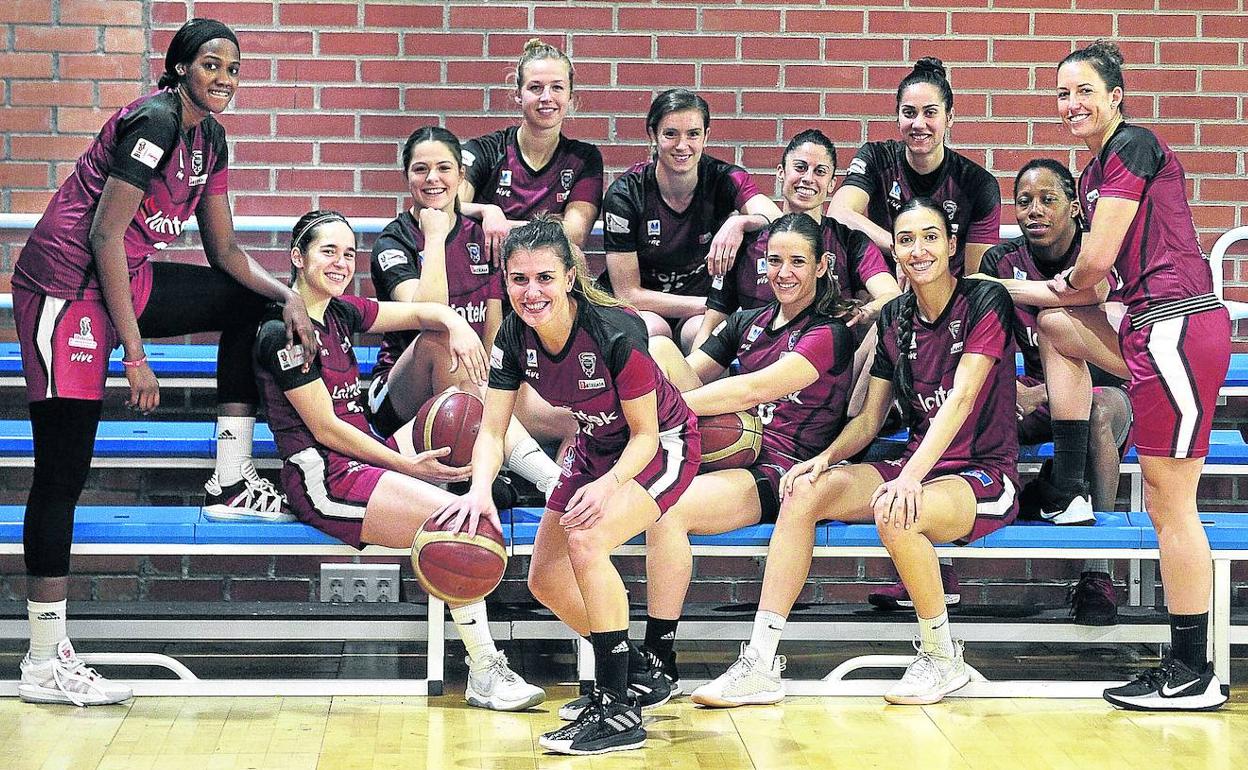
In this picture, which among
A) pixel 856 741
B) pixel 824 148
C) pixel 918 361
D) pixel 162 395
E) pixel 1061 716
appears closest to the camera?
pixel 856 741

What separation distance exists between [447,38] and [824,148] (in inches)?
59.5

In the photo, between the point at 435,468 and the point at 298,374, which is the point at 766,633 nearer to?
the point at 435,468

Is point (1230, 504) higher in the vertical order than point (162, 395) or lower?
lower

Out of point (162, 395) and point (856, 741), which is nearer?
point (856, 741)

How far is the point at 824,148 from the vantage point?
181 inches

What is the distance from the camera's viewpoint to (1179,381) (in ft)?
13.0

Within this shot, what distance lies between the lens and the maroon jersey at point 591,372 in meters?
3.69

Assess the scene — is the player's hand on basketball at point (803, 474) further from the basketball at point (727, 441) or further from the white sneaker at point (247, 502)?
the white sneaker at point (247, 502)

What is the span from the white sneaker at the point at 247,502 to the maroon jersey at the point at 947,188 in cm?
205

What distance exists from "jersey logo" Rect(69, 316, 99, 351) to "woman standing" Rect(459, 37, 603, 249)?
1.28 metres

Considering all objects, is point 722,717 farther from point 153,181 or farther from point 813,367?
point 153,181

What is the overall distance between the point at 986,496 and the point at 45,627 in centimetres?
251

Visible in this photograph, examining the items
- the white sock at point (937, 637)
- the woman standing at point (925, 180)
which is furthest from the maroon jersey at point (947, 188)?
the white sock at point (937, 637)

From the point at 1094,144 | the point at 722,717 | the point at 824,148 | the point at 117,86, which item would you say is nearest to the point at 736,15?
the point at 824,148
